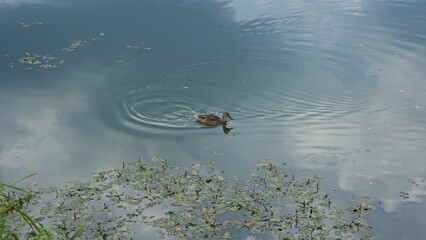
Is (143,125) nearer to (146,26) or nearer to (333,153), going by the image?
(333,153)

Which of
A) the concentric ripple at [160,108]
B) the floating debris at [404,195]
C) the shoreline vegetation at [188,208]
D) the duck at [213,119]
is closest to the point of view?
the shoreline vegetation at [188,208]

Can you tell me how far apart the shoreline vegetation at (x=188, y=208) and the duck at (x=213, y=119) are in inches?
33.1

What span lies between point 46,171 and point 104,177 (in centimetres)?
76

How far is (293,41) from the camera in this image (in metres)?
9.08

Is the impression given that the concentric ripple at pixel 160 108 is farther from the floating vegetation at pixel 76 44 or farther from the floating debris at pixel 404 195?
the floating debris at pixel 404 195

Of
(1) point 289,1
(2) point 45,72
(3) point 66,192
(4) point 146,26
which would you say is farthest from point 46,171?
(1) point 289,1

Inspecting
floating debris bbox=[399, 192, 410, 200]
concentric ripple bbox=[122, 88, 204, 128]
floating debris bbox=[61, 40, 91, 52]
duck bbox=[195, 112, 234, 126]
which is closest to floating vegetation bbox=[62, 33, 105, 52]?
floating debris bbox=[61, 40, 91, 52]

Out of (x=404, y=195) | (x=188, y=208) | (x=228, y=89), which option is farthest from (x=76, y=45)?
(x=404, y=195)

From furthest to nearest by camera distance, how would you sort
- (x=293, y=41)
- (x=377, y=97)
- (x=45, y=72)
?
(x=293, y=41), (x=45, y=72), (x=377, y=97)

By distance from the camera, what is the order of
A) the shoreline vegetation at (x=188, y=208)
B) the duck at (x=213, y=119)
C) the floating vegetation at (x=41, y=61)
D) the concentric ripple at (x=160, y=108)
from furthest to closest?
the floating vegetation at (x=41, y=61) → the concentric ripple at (x=160, y=108) → the duck at (x=213, y=119) → the shoreline vegetation at (x=188, y=208)

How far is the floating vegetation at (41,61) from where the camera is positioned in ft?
27.5

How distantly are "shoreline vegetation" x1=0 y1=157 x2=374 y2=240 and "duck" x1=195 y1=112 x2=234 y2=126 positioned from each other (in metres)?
0.84

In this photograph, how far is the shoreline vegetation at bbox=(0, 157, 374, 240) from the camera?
490 centimetres

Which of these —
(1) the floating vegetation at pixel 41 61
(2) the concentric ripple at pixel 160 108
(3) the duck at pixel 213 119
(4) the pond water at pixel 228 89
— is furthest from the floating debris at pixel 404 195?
(1) the floating vegetation at pixel 41 61
